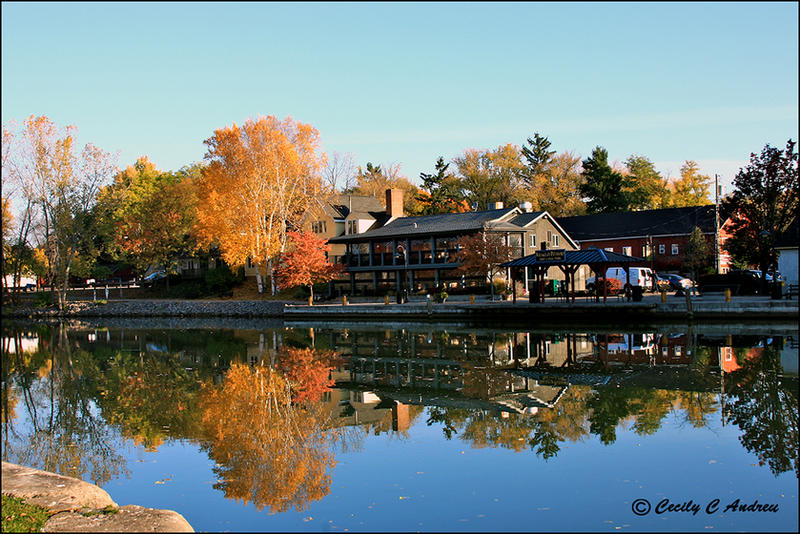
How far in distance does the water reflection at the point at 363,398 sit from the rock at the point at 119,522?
1.90 m

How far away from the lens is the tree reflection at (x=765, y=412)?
1190 cm

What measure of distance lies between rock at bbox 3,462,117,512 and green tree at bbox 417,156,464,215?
211ft

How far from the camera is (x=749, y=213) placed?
41344mm

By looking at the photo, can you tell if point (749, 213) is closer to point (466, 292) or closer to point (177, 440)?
point (466, 292)

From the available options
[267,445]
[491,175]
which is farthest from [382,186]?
[267,445]

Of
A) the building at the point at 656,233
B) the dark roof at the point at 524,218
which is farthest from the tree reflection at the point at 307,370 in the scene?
the building at the point at 656,233

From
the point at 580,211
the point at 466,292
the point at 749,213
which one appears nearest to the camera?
the point at 749,213

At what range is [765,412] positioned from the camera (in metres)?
15.0

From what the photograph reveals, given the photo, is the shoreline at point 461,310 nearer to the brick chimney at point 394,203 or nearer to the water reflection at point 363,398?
the water reflection at point 363,398

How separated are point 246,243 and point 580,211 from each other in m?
39.1

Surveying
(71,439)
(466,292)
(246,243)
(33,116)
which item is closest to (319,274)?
(246,243)

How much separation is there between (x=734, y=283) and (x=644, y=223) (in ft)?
69.6

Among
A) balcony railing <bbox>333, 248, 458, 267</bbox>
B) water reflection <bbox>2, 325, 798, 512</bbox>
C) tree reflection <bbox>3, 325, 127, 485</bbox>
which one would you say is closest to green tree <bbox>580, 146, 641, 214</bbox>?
balcony railing <bbox>333, 248, 458, 267</bbox>

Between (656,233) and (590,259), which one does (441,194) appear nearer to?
(656,233)
